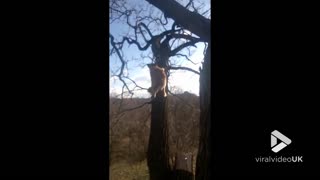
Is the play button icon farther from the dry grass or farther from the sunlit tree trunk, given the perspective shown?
the dry grass

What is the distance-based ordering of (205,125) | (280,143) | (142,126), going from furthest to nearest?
1. (142,126)
2. (205,125)
3. (280,143)

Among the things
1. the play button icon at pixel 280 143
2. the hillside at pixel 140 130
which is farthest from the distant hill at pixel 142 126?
the play button icon at pixel 280 143

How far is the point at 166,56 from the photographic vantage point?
7.81 ft

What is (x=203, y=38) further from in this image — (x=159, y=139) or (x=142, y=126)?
(x=142, y=126)

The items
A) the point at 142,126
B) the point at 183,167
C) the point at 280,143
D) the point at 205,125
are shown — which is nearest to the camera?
the point at 280,143

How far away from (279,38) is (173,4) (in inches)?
34.3

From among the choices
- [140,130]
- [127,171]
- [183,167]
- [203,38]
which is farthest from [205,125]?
[127,171]

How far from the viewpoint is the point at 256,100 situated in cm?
166

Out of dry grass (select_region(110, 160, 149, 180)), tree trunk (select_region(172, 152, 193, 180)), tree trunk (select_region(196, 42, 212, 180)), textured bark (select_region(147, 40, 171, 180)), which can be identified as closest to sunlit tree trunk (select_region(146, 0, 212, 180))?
tree trunk (select_region(196, 42, 212, 180))

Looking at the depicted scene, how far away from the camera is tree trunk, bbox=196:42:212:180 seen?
7.01 ft

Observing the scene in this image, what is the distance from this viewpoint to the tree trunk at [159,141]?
7.88 feet

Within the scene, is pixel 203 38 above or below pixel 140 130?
above

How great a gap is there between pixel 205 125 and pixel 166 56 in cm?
63

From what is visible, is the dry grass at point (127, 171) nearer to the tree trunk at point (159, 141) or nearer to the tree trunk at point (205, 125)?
the tree trunk at point (159, 141)
